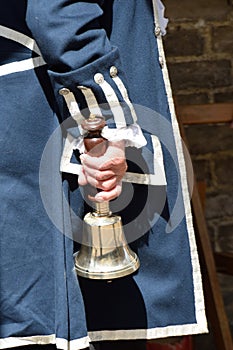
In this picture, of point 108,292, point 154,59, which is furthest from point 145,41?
point 108,292

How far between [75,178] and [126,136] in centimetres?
18

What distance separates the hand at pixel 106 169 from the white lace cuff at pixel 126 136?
0.01 meters

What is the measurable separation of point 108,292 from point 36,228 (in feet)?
0.75

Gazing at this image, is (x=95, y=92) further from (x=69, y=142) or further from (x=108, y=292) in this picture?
(x=108, y=292)

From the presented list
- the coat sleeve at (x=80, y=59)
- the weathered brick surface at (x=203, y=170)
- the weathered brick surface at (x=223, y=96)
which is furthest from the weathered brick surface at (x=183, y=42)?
the coat sleeve at (x=80, y=59)

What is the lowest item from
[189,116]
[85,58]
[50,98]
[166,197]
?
[189,116]

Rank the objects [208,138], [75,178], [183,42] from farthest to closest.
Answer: [208,138] → [183,42] → [75,178]

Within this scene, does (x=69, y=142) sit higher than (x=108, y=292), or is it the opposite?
(x=69, y=142)

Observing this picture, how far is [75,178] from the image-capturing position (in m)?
1.66

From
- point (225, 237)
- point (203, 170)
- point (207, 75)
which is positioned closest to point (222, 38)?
point (207, 75)

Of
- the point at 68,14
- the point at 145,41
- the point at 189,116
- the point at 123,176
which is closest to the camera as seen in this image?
the point at 68,14

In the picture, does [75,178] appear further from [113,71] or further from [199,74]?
[199,74]

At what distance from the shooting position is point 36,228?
167 centimetres

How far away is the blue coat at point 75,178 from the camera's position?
1.53 metres
